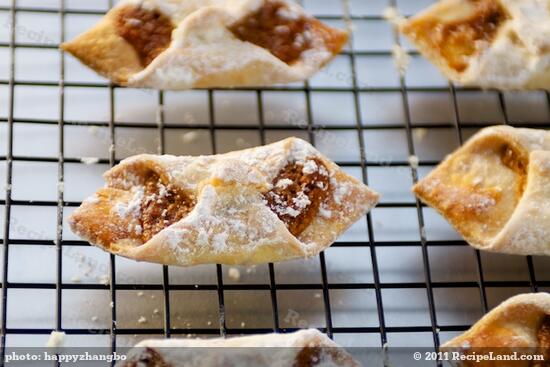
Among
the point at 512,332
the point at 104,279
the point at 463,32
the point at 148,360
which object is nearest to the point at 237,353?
the point at 148,360

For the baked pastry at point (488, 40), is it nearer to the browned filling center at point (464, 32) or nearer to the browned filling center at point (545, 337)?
the browned filling center at point (464, 32)

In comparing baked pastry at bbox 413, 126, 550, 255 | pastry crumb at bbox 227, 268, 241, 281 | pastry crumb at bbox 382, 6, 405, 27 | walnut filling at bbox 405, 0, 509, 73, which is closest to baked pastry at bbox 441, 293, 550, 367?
baked pastry at bbox 413, 126, 550, 255

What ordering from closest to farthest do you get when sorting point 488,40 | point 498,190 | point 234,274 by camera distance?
point 498,190
point 234,274
point 488,40

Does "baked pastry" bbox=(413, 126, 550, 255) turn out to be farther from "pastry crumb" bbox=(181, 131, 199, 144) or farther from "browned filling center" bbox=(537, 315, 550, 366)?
"pastry crumb" bbox=(181, 131, 199, 144)

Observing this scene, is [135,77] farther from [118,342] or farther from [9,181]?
[118,342]

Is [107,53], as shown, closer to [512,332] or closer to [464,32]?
[464,32]

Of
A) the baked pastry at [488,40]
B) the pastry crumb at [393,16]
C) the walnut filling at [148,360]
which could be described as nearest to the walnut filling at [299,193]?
the walnut filling at [148,360]

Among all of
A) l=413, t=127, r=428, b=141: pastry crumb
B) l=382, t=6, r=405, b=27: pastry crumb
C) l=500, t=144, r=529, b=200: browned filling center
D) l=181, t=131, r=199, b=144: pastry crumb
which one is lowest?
l=413, t=127, r=428, b=141: pastry crumb
